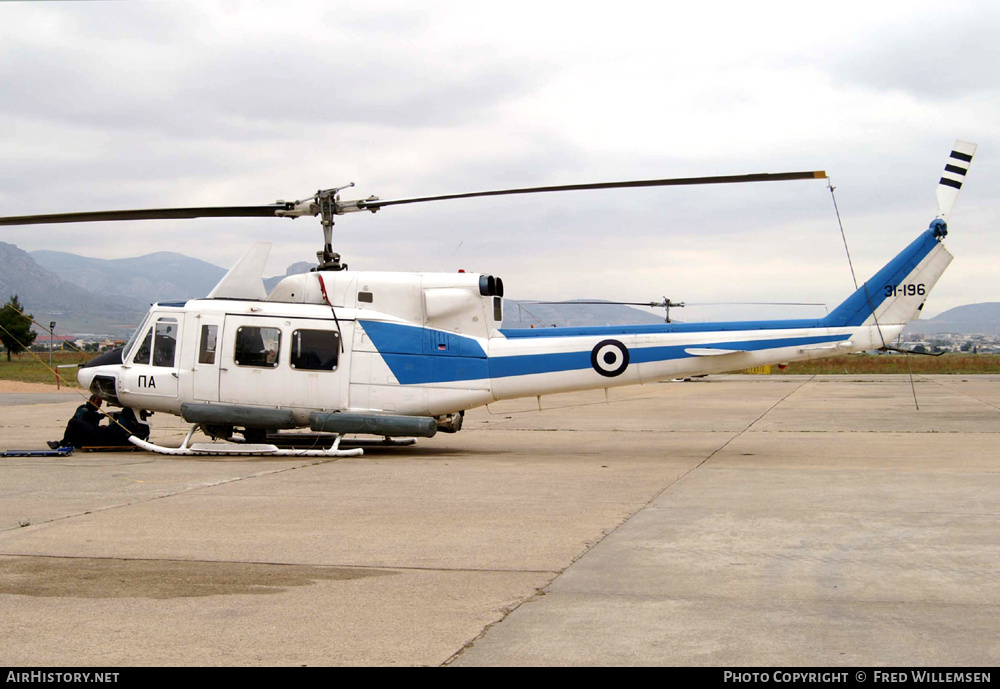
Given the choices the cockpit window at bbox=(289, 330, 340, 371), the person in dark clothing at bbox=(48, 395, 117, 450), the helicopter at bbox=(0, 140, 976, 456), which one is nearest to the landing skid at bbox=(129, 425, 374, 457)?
the helicopter at bbox=(0, 140, 976, 456)

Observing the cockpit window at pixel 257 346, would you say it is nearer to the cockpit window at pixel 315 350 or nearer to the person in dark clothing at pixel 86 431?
the cockpit window at pixel 315 350

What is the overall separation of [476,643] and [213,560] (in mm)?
2938

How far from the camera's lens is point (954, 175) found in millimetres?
13055

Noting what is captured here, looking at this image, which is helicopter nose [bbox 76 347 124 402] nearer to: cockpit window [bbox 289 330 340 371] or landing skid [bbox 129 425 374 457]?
landing skid [bbox 129 425 374 457]

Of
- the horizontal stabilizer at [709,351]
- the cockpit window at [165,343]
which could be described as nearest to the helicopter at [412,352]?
the horizontal stabilizer at [709,351]

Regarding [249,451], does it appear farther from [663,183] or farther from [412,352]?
[663,183]

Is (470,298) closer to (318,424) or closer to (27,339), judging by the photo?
(318,424)

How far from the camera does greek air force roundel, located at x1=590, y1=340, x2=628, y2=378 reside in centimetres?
1382

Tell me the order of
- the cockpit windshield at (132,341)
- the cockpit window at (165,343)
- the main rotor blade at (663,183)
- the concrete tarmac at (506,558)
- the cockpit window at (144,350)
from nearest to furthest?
1. the concrete tarmac at (506,558)
2. the main rotor blade at (663,183)
3. the cockpit window at (165,343)
4. the cockpit window at (144,350)
5. the cockpit windshield at (132,341)

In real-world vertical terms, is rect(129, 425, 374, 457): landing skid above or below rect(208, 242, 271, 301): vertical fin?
below

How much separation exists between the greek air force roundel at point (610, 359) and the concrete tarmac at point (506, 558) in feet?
4.35

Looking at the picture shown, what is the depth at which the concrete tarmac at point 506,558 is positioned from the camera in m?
4.91

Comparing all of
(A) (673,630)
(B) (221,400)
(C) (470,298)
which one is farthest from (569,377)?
(A) (673,630)

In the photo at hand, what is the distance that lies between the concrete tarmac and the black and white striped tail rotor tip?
369cm
